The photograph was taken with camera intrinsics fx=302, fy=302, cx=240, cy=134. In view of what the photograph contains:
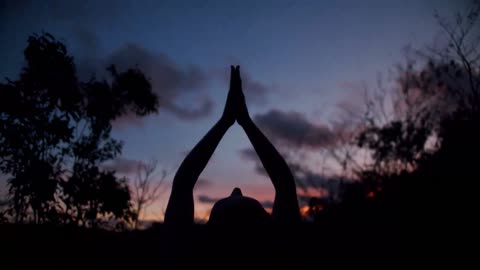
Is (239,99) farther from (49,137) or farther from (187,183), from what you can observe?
(49,137)

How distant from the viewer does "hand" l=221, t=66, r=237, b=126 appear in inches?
95.7

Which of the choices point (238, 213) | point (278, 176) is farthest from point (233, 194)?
point (278, 176)

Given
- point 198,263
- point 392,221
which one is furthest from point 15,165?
point 392,221

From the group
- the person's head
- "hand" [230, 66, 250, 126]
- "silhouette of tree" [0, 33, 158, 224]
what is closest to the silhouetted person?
the person's head

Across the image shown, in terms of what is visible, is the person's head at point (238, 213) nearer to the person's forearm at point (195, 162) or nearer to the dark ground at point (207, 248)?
the dark ground at point (207, 248)

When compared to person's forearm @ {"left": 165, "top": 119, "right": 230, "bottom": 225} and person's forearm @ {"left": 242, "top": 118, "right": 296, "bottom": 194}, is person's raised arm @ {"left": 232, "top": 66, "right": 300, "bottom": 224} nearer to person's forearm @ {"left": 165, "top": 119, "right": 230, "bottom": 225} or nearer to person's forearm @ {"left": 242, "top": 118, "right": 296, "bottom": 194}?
person's forearm @ {"left": 242, "top": 118, "right": 296, "bottom": 194}

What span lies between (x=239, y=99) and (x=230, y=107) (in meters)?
0.13

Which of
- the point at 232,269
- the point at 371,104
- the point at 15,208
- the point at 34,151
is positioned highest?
the point at 371,104

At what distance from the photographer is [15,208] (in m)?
8.00

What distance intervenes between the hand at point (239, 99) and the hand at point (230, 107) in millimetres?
10

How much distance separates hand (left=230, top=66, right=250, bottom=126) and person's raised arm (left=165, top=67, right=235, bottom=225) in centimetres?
40

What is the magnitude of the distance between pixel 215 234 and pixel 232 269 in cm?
25

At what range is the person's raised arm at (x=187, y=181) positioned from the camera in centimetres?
199

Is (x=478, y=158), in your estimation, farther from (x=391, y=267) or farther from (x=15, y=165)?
(x=15, y=165)
